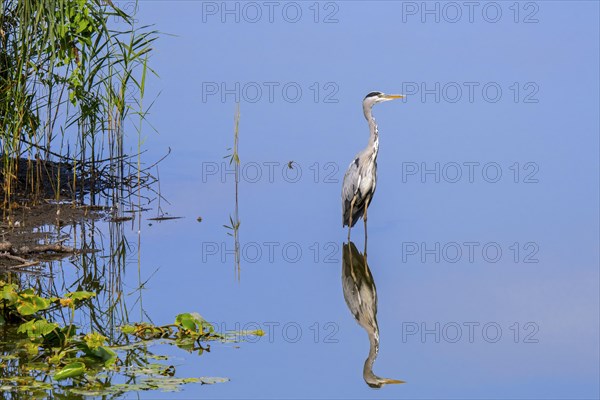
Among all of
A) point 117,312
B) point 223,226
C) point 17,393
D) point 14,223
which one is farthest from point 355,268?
point 17,393

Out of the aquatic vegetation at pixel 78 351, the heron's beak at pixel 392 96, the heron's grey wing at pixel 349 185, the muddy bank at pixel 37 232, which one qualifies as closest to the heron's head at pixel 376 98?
the heron's beak at pixel 392 96

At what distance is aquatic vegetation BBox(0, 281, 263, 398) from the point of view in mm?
5582

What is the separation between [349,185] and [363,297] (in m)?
2.24

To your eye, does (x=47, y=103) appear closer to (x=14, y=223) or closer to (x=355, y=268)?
(x=14, y=223)

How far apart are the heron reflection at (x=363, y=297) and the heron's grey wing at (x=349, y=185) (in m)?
0.57

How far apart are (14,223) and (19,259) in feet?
6.09

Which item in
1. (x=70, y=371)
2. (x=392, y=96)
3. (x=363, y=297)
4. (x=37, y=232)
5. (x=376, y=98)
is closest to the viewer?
(x=70, y=371)

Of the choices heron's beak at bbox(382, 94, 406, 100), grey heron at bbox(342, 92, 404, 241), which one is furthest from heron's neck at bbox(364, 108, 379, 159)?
heron's beak at bbox(382, 94, 406, 100)

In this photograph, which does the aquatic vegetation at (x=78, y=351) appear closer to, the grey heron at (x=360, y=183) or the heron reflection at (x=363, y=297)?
the heron reflection at (x=363, y=297)

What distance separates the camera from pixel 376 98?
36.0 ft

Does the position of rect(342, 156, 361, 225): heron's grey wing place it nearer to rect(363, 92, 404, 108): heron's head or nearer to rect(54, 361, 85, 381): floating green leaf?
rect(363, 92, 404, 108): heron's head

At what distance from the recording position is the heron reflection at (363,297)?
6.75 meters

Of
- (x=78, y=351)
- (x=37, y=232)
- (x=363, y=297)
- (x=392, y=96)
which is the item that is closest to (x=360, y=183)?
(x=392, y=96)

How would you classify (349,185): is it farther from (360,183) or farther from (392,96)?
(392,96)
